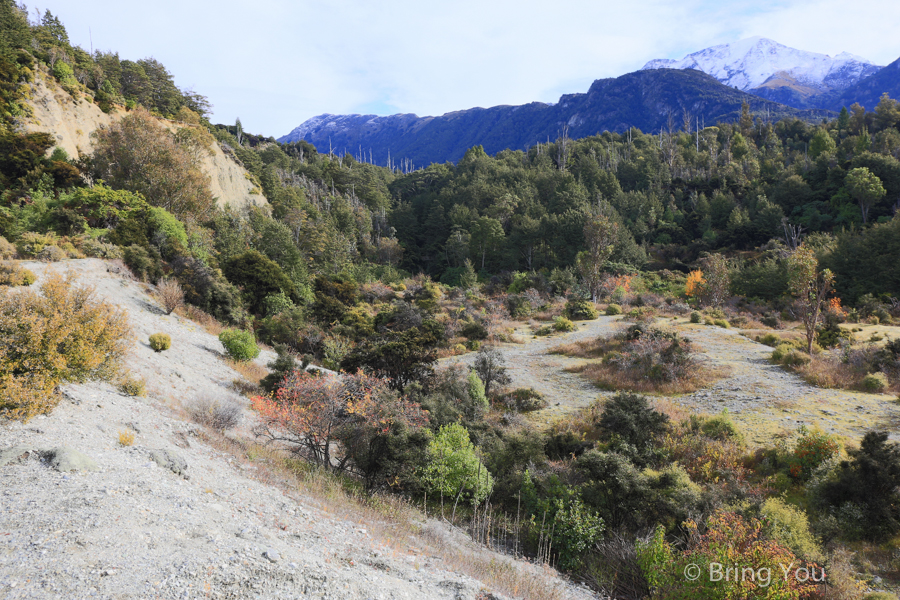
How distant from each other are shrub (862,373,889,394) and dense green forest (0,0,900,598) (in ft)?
0.21

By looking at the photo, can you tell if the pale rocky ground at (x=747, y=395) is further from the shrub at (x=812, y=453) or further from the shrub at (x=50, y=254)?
the shrub at (x=50, y=254)

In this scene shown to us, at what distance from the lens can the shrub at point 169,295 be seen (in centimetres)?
1538

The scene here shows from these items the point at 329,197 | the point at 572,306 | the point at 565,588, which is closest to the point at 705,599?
the point at 565,588

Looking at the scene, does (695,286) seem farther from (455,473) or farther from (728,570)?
(728,570)

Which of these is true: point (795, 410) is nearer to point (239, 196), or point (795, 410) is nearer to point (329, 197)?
point (239, 196)

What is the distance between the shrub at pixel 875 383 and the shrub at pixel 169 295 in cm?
2199

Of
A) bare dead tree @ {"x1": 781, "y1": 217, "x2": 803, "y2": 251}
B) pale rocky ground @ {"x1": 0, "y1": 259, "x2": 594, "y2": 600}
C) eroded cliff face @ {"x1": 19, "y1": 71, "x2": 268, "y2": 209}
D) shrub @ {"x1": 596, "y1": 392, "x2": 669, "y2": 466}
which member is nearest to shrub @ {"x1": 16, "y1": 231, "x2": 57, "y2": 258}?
pale rocky ground @ {"x1": 0, "y1": 259, "x2": 594, "y2": 600}

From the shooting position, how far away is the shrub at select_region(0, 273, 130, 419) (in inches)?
221

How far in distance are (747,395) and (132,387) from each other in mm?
14979

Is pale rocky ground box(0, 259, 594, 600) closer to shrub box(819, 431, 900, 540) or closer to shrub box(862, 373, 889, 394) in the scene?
shrub box(819, 431, 900, 540)

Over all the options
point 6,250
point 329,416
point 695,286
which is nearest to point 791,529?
point 329,416

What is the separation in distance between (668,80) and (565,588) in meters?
228

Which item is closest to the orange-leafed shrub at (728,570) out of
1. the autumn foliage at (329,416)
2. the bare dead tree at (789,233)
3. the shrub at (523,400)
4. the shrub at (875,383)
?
the autumn foliage at (329,416)

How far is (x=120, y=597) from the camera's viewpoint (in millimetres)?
3023
